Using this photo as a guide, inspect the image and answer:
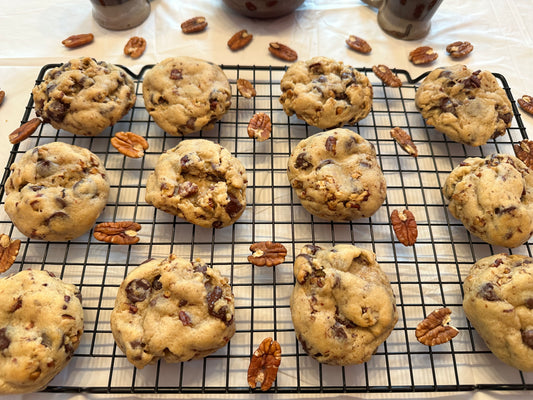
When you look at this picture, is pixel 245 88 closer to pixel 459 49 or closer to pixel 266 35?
pixel 266 35

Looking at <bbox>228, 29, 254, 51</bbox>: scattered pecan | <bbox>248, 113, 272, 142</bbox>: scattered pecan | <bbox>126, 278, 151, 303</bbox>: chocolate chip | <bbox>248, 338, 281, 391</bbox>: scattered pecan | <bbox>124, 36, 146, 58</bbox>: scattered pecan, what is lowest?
<bbox>248, 338, 281, 391</bbox>: scattered pecan

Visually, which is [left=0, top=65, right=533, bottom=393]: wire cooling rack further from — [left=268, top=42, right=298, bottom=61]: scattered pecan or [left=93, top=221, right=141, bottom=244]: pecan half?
[left=268, top=42, right=298, bottom=61]: scattered pecan

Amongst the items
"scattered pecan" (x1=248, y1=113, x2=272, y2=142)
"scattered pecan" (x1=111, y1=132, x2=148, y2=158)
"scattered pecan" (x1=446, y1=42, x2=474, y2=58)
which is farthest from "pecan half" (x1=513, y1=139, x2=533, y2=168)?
"scattered pecan" (x1=111, y1=132, x2=148, y2=158)

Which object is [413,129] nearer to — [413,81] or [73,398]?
[413,81]

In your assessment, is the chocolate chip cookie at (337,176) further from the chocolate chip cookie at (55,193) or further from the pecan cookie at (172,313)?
the chocolate chip cookie at (55,193)

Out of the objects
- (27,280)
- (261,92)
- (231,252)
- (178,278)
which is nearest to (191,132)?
(261,92)

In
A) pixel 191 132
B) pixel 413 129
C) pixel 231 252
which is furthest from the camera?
pixel 413 129

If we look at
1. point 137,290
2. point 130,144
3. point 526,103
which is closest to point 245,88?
point 130,144
